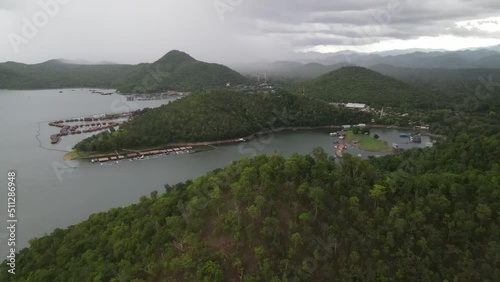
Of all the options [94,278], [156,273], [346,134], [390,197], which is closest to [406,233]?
[390,197]

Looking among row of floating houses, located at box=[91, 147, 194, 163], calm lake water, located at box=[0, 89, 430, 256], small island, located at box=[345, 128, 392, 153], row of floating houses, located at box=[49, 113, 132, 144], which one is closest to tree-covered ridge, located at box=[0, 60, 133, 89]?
row of floating houses, located at box=[49, 113, 132, 144]

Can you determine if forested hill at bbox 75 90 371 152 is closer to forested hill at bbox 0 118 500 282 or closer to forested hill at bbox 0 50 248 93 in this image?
forested hill at bbox 0 118 500 282

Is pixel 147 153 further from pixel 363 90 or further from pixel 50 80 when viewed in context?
pixel 50 80

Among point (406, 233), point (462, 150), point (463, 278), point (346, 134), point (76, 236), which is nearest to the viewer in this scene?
point (463, 278)

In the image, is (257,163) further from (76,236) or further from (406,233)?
(76,236)

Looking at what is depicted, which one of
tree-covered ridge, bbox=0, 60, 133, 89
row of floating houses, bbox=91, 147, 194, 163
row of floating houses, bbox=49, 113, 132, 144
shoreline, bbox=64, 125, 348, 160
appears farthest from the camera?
tree-covered ridge, bbox=0, 60, 133, 89

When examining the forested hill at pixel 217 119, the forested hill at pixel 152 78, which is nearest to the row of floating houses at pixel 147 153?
the forested hill at pixel 217 119

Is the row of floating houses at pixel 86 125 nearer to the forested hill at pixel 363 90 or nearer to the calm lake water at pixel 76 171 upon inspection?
the calm lake water at pixel 76 171
